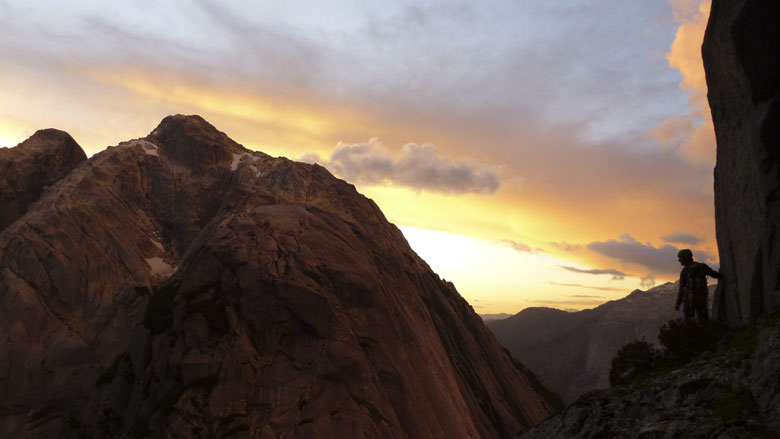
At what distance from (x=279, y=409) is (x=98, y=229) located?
2049 inches

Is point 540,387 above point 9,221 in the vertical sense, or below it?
below

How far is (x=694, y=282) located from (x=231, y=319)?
40.1 metres

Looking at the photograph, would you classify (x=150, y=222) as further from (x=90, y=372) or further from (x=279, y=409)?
(x=279, y=409)

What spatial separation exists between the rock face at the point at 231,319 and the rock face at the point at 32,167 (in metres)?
6.54

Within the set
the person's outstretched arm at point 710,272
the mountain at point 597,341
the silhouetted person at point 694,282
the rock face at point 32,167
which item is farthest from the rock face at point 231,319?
the mountain at point 597,341

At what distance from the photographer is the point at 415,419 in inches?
1881

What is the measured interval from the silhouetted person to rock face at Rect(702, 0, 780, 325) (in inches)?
30.0

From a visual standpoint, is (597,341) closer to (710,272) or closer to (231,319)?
(231,319)

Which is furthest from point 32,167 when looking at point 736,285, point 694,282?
point 736,285

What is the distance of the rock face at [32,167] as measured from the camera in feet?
A: 275

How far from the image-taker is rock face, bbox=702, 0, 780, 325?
16.3 metres

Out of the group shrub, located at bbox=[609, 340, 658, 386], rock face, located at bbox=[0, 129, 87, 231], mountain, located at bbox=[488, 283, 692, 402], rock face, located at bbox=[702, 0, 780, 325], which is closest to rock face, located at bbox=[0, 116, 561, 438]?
rock face, located at bbox=[0, 129, 87, 231]

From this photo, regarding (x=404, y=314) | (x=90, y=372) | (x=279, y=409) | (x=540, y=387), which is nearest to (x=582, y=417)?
(x=279, y=409)

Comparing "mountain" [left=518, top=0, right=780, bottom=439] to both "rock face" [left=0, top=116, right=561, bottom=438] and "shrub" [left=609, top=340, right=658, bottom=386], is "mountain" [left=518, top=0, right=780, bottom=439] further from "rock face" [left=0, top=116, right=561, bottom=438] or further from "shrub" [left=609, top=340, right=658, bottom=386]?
"rock face" [left=0, top=116, right=561, bottom=438]
